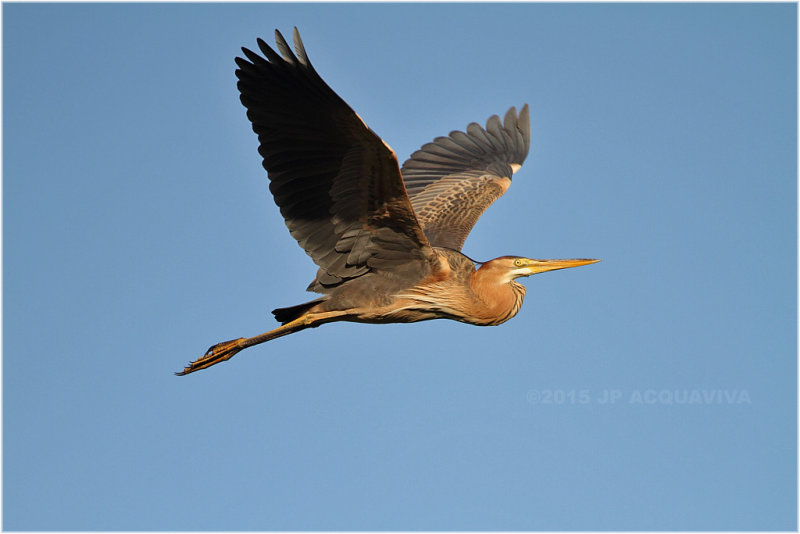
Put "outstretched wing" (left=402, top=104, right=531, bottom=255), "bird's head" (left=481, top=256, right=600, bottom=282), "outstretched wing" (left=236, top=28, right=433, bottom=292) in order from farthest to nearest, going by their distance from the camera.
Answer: "outstretched wing" (left=402, top=104, right=531, bottom=255), "bird's head" (left=481, top=256, right=600, bottom=282), "outstretched wing" (left=236, top=28, right=433, bottom=292)

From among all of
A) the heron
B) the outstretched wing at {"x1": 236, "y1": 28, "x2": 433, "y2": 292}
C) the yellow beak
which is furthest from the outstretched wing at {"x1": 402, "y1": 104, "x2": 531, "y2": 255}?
the outstretched wing at {"x1": 236, "y1": 28, "x2": 433, "y2": 292}

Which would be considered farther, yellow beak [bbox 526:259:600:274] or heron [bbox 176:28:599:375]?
yellow beak [bbox 526:259:600:274]

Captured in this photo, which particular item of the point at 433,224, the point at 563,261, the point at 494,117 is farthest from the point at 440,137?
the point at 563,261

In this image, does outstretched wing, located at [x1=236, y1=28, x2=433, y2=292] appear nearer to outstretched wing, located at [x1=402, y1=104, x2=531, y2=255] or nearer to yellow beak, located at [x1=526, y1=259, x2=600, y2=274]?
yellow beak, located at [x1=526, y1=259, x2=600, y2=274]

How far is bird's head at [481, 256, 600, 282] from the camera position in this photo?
9.29m

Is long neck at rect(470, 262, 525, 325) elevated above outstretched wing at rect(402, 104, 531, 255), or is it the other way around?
outstretched wing at rect(402, 104, 531, 255)

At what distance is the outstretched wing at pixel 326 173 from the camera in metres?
7.82

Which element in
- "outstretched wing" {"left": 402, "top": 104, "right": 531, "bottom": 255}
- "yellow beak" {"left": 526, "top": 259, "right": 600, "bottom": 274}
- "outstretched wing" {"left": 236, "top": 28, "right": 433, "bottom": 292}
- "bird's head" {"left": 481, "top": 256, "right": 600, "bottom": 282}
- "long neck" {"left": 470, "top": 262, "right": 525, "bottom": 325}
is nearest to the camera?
"outstretched wing" {"left": 236, "top": 28, "right": 433, "bottom": 292}

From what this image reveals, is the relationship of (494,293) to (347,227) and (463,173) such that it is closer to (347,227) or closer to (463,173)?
(347,227)

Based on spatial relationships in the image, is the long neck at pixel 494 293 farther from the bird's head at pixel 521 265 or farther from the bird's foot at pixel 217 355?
the bird's foot at pixel 217 355

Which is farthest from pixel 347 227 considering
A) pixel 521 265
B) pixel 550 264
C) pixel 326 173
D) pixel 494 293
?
pixel 550 264

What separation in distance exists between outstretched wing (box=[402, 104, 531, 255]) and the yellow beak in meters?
1.45

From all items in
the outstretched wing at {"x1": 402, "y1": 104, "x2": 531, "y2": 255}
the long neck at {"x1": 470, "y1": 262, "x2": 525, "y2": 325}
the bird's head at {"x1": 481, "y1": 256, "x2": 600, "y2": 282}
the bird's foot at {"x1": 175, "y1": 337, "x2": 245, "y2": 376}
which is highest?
the outstretched wing at {"x1": 402, "y1": 104, "x2": 531, "y2": 255}

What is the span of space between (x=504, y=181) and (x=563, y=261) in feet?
9.35
